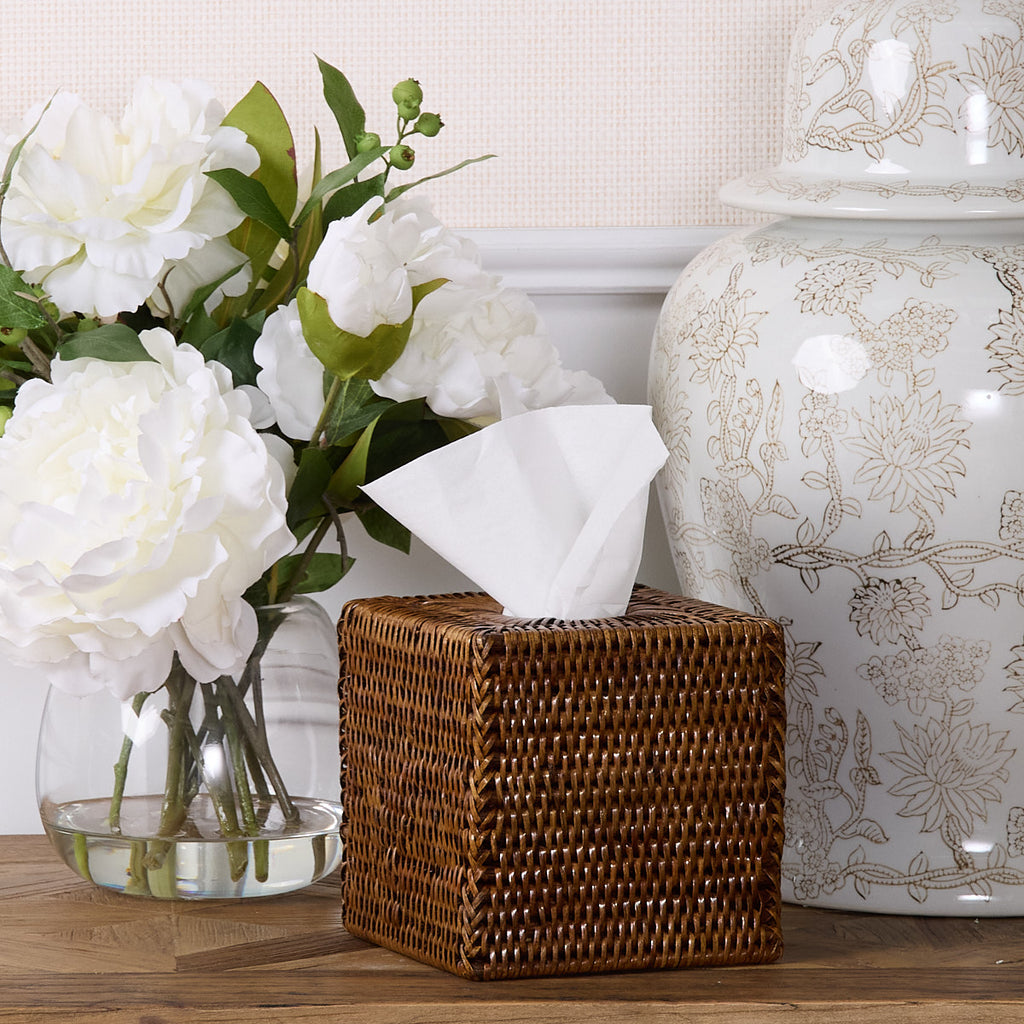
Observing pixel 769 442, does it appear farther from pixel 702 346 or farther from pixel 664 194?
pixel 664 194

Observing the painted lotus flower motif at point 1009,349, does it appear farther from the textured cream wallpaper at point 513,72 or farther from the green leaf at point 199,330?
the green leaf at point 199,330

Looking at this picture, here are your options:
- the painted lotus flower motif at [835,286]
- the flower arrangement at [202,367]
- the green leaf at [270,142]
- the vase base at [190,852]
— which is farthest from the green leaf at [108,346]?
A: the painted lotus flower motif at [835,286]

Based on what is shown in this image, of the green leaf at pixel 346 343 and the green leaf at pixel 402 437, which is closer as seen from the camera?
the green leaf at pixel 346 343

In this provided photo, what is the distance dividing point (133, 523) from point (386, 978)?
0.25 metres

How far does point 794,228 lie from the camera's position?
81 centimetres

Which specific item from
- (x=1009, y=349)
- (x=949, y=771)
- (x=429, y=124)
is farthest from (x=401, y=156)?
(x=949, y=771)

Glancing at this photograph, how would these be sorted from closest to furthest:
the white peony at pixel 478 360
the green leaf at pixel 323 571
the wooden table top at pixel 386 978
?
the wooden table top at pixel 386 978 < the white peony at pixel 478 360 < the green leaf at pixel 323 571

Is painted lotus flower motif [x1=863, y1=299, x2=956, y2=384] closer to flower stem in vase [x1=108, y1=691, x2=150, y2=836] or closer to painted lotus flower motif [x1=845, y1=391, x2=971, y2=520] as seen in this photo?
painted lotus flower motif [x1=845, y1=391, x2=971, y2=520]

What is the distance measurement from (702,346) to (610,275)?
0.18 m

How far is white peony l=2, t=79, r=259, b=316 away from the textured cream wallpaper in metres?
0.24

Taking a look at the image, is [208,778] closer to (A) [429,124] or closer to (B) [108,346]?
(B) [108,346]

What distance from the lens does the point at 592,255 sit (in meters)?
0.95

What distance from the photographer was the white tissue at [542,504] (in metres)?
0.69

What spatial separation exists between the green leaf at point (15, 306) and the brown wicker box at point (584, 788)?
0.23 meters
